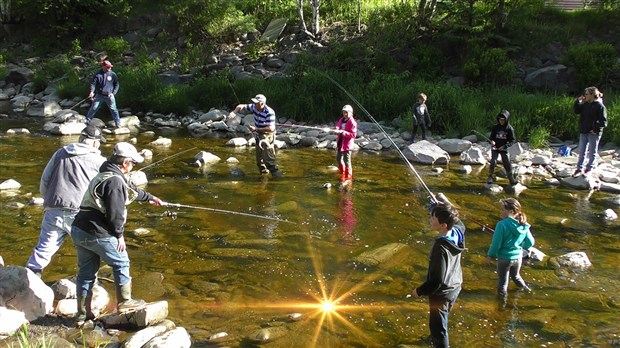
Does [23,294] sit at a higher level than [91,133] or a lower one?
lower

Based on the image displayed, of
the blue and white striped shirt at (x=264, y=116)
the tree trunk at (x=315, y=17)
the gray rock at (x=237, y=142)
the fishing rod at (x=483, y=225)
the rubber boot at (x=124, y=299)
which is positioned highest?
the tree trunk at (x=315, y=17)

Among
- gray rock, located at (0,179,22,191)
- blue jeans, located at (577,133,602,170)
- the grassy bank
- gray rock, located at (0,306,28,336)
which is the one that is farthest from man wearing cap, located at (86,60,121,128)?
blue jeans, located at (577,133,602,170)

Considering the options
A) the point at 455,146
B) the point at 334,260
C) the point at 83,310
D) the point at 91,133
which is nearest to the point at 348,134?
the point at 334,260

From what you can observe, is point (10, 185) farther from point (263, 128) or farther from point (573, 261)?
point (573, 261)

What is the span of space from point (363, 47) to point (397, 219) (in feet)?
43.6

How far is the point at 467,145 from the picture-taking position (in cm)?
1484

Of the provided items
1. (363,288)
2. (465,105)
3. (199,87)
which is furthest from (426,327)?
(199,87)

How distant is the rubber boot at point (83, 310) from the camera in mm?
5441

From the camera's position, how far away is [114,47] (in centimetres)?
2620

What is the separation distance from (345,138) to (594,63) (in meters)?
10.9

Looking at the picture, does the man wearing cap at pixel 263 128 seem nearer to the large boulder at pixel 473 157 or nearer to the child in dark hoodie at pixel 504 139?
the child in dark hoodie at pixel 504 139

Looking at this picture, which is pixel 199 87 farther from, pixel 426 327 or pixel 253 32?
pixel 426 327

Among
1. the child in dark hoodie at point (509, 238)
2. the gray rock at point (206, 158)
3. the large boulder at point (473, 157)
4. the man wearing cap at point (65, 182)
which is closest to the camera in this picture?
the man wearing cap at point (65, 182)

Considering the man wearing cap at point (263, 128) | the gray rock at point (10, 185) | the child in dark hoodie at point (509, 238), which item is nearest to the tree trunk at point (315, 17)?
the man wearing cap at point (263, 128)
